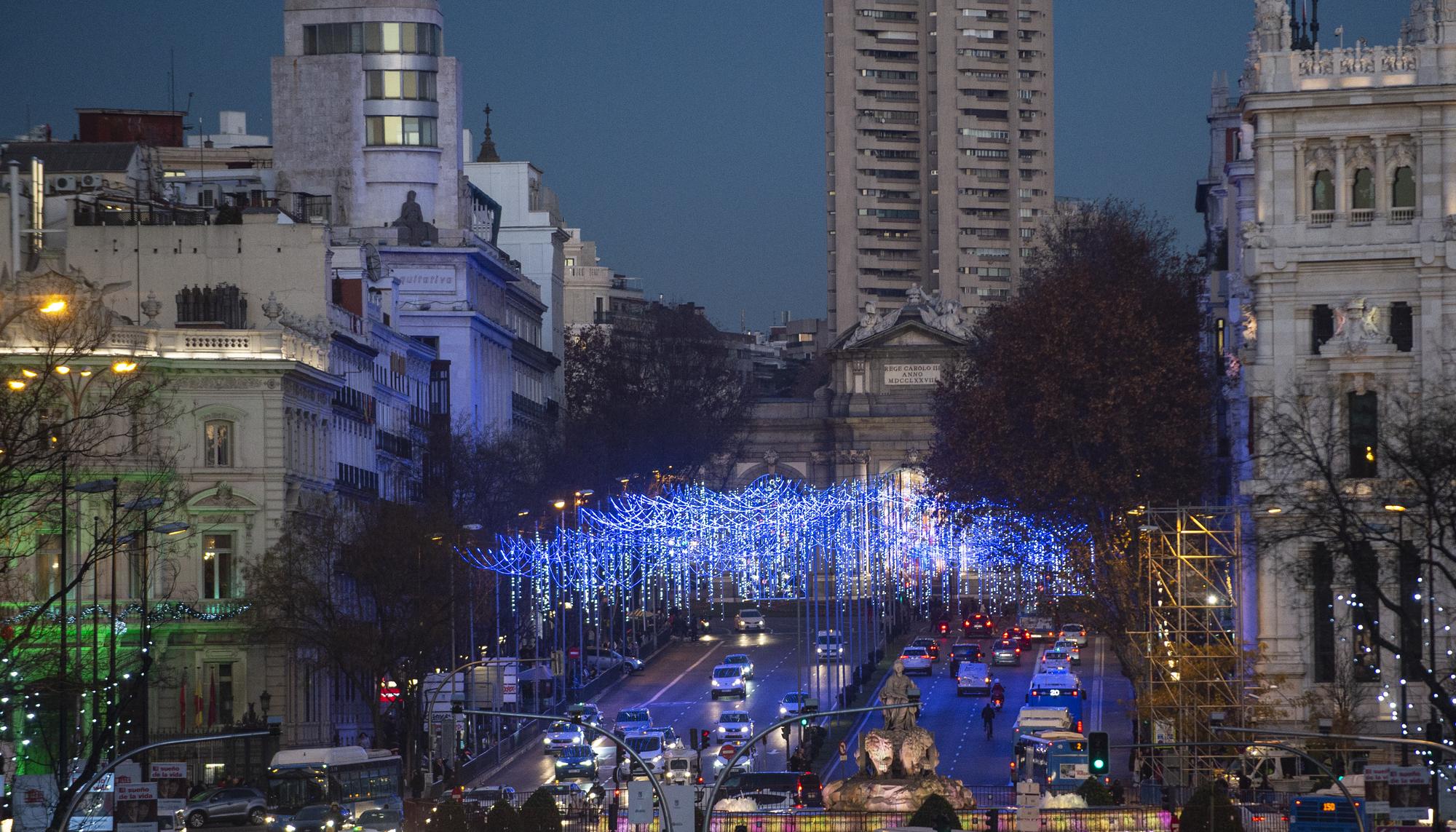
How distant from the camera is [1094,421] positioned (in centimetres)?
9881

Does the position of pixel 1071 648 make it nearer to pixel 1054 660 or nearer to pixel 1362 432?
pixel 1054 660

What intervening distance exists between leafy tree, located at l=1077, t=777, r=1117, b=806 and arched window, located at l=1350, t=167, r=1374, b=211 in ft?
77.5

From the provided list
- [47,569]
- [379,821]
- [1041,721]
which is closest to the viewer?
[379,821]

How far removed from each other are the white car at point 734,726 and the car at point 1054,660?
11748 mm

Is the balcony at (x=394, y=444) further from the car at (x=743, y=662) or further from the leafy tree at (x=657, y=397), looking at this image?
the leafy tree at (x=657, y=397)

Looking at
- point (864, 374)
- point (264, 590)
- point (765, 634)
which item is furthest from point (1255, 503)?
point (864, 374)

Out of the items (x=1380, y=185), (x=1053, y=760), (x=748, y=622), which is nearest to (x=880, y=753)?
(x=1053, y=760)

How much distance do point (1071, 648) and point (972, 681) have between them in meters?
8.52

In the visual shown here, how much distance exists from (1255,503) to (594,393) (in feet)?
289

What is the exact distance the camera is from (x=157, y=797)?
63594 millimetres

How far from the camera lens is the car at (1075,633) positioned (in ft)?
404

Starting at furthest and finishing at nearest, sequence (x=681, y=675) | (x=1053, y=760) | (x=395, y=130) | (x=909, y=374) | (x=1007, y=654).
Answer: (x=909, y=374) → (x=395, y=130) → (x=681, y=675) → (x=1007, y=654) → (x=1053, y=760)

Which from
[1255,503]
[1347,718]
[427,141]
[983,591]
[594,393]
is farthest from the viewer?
[594,393]

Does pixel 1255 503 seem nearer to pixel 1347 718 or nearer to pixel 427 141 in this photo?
pixel 1347 718
